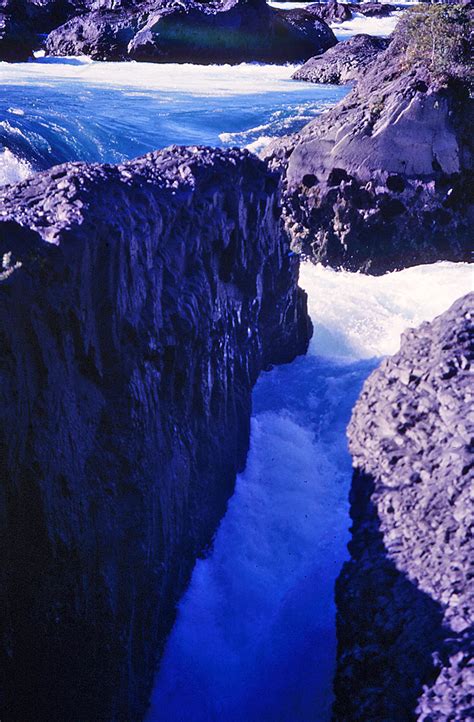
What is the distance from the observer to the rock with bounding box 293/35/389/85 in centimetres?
2223

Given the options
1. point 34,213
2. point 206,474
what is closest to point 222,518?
point 206,474

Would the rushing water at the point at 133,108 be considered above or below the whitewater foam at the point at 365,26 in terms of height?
below

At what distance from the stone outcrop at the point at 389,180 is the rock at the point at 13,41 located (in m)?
17.3

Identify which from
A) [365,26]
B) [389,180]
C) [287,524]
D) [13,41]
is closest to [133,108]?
[389,180]

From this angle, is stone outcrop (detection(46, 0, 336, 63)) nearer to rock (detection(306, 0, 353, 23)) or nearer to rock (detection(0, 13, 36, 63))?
rock (detection(0, 13, 36, 63))

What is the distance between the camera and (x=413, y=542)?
3.97 meters

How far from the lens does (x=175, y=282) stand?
473 centimetres

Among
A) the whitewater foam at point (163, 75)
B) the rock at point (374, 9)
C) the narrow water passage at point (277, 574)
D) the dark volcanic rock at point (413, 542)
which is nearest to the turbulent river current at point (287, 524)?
the narrow water passage at point (277, 574)

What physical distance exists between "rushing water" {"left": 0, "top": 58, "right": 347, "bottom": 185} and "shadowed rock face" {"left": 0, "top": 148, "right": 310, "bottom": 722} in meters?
7.81

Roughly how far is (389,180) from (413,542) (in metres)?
7.32

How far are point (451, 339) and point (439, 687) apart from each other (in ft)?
7.38

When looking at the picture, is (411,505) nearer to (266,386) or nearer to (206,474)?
(206,474)

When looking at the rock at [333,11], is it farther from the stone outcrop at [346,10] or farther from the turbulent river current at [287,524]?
the turbulent river current at [287,524]

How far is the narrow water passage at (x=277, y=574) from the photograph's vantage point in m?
4.54
